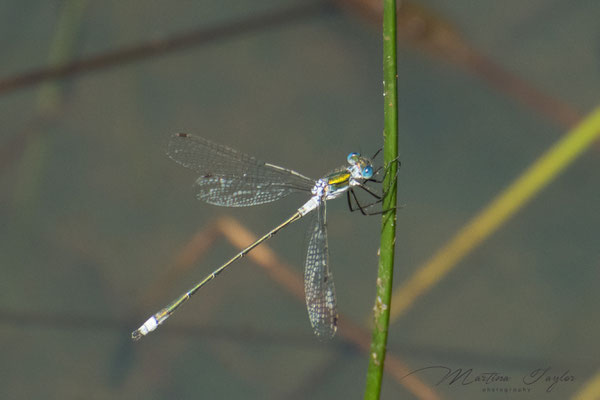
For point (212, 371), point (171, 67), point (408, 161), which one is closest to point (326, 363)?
point (212, 371)

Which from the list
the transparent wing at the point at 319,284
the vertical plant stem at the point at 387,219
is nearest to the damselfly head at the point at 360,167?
the transparent wing at the point at 319,284

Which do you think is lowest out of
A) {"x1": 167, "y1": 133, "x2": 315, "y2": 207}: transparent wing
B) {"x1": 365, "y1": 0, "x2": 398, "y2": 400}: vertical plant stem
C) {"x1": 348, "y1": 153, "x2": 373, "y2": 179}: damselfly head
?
{"x1": 365, "y1": 0, "x2": 398, "y2": 400}: vertical plant stem

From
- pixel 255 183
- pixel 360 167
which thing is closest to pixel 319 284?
pixel 360 167

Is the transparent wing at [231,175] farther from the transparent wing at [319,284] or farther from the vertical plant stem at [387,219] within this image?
the vertical plant stem at [387,219]

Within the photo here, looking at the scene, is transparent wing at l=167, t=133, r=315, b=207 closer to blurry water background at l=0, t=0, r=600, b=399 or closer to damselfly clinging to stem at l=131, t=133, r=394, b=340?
damselfly clinging to stem at l=131, t=133, r=394, b=340

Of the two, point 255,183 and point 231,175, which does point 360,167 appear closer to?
point 255,183

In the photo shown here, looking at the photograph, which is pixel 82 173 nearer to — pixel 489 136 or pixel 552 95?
pixel 489 136

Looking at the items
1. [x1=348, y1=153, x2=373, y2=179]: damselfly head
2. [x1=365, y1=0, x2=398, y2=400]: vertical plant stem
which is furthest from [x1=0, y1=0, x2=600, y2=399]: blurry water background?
[x1=365, y1=0, x2=398, y2=400]: vertical plant stem
